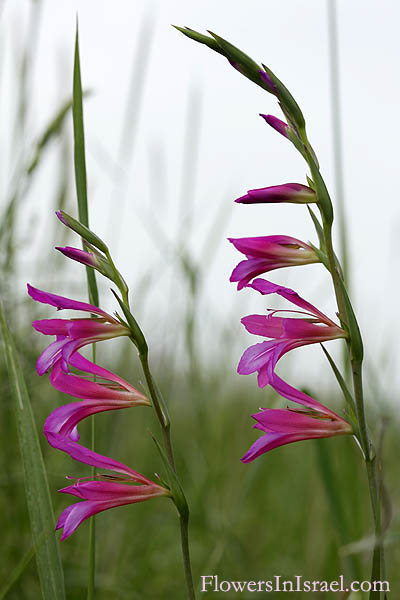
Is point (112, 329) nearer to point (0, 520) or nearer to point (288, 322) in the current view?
point (288, 322)

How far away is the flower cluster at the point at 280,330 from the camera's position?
1.64ft

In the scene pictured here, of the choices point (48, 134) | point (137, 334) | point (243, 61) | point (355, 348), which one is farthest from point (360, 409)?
point (48, 134)

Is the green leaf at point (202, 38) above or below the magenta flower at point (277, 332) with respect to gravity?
above

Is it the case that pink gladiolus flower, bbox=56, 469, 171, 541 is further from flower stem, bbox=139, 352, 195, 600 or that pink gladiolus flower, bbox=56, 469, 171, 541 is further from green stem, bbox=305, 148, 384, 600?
green stem, bbox=305, 148, 384, 600

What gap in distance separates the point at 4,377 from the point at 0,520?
28 centimetres

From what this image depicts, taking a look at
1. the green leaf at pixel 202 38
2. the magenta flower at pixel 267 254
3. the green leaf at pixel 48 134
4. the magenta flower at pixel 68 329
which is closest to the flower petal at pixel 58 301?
the magenta flower at pixel 68 329

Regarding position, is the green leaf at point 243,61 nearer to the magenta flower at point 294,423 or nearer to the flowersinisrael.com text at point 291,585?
the magenta flower at point 294,423

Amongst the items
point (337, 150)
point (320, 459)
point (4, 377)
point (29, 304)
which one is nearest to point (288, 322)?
point (320, 459)

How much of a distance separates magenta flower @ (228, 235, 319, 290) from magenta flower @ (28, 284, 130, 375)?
10 cm

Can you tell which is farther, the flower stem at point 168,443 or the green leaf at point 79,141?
the green leaf at point 79,141

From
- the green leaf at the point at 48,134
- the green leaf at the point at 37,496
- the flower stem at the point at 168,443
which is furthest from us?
the green leaf at the point at 48,134

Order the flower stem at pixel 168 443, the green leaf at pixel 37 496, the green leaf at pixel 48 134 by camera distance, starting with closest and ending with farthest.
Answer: the flower stem at pixel 168 443, the green leaf at pixel 37 496, the green leaf at pixel 48 134

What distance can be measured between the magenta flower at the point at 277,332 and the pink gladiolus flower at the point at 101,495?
0.39ft

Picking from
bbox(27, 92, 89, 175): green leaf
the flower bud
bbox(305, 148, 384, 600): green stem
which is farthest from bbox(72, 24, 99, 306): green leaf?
bbox(27, 92, 89, 175): green leaf
